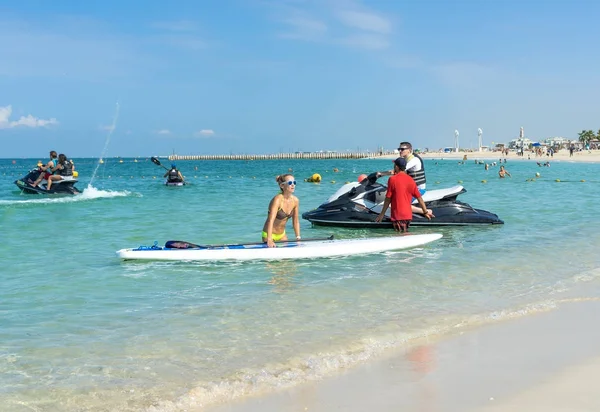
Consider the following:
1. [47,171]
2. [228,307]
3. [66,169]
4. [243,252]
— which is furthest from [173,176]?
[228,307]

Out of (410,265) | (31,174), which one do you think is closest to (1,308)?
(410,265)

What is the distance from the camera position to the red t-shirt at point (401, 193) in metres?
10.6

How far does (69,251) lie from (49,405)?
753cm

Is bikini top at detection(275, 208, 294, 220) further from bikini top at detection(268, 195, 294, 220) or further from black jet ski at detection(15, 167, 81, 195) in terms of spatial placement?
black jet ski at detection(15, 167, 81, 195)

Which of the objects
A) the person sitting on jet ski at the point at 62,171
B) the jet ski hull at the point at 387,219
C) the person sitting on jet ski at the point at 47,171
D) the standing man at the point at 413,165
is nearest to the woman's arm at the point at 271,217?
the standing man at the point at 413,165

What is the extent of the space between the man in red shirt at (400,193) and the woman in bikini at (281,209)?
6.59 feet

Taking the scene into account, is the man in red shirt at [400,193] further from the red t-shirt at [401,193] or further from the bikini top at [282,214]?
the bikini top at [282,214]

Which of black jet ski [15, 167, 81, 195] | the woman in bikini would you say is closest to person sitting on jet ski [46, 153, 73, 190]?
black jet ski [15, 167, 81, 195]

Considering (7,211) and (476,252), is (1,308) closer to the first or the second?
(476,252)

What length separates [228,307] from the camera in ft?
23.2

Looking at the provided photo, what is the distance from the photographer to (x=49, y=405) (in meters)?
4.39

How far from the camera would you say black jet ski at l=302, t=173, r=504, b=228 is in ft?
44.0

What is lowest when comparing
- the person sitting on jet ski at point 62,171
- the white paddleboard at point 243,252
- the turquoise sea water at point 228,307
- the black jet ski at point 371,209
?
the turquoise sea water at point 228,307

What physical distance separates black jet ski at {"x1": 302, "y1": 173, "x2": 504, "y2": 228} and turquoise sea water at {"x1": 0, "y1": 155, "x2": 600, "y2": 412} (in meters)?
0.30
